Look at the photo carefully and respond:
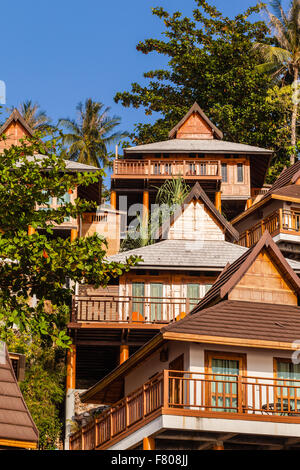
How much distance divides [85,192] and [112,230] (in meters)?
2.87

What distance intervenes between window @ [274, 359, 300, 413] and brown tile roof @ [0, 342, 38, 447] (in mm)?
6651

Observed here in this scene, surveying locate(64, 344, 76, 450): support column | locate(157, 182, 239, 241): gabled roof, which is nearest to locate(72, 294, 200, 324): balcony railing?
locate(64, 344, 76, 450): support column

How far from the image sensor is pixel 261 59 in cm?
5966

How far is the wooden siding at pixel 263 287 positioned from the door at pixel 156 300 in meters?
6.06

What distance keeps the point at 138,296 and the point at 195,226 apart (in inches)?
209

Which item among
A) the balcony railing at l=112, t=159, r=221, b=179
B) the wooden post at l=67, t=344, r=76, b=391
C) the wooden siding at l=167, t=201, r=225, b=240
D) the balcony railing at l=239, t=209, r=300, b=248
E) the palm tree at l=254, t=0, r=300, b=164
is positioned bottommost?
the wooden post at l=67, t=344, r=76, b=391

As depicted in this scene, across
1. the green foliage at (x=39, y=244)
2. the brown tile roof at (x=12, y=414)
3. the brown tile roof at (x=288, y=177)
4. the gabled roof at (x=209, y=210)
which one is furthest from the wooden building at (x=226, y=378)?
the brown tile roof at (x=288, y=177)

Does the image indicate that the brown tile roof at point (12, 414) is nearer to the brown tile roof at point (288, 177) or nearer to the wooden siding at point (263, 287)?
the wooden siding at point (263, 287)

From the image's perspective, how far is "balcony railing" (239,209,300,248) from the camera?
1570 inches

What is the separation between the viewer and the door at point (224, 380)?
22.8m

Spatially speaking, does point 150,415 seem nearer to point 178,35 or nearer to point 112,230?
point 112,230

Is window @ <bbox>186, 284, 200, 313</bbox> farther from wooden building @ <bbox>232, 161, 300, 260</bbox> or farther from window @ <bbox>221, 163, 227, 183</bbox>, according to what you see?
window @ <bbox>221, 163, 227, 183</bbox>

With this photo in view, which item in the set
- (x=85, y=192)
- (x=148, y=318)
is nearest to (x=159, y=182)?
(x=85, y=192)

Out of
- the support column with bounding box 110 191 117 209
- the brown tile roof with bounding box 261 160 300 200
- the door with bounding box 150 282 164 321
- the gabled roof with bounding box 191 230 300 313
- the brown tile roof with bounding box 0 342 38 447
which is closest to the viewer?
the brown tile roof with bounding box 0 342 38 447
